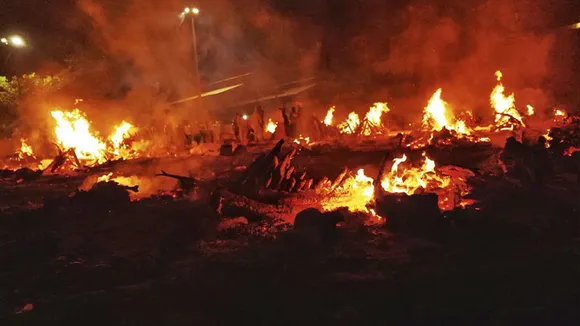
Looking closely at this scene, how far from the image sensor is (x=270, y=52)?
81.8 ft

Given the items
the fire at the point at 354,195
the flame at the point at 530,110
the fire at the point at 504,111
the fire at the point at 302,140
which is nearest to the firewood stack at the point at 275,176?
the fire at the point at 354,195

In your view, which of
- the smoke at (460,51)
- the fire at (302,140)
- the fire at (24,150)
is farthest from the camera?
the smoke at (460,51)

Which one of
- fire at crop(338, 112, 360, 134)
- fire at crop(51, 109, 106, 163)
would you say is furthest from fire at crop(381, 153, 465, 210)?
fire at crop(51, 109, 106, 163)

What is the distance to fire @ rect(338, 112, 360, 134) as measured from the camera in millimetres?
15828

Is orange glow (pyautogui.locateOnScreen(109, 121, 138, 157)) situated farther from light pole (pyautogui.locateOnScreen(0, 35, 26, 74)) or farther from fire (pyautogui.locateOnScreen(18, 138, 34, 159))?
light pole (pyautogui.locateOnScreen(0, 35, 26, 74))

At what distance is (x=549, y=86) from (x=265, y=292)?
50.6 feet

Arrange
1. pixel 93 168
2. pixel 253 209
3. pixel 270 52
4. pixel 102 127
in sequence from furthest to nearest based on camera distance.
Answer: pixel 270 52
pixel 102 127
pixel 93 168
pixel 253 209

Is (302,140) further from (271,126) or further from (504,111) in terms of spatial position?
(504,111)

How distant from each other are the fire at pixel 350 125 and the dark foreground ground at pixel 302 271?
7588 mm

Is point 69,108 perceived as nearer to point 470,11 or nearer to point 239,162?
point 239,162

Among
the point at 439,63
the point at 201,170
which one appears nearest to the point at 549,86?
the point at 439,63

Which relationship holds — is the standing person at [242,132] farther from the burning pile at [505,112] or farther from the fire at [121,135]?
the burning pile at [505,112]

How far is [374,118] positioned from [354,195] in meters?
7.66

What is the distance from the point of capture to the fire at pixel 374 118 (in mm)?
15797
